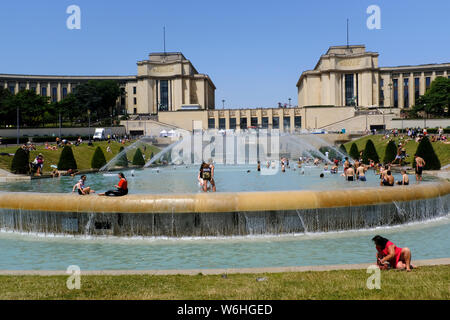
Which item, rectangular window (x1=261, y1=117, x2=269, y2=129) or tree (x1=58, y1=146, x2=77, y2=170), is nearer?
tree (x1=58, y1=146, x2=77, y2=170)

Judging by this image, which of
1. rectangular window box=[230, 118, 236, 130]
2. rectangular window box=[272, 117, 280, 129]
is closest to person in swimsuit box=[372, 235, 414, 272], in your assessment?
rectangular window box=[272, 117, 280, 129]

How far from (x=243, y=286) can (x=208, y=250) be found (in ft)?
15.4

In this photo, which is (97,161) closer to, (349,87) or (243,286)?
(243,286)

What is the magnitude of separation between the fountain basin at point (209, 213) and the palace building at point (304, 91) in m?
94.6

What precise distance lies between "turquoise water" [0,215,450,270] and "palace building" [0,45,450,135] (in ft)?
313

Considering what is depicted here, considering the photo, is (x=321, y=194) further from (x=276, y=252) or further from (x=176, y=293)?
(x=176, y=293)

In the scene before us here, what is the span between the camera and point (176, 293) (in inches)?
281

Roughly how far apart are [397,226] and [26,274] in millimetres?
10949

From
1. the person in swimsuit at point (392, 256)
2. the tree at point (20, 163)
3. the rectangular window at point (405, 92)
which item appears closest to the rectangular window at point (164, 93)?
the rectangular window at point (405, 92)

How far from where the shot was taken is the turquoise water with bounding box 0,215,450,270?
1077 centimetres

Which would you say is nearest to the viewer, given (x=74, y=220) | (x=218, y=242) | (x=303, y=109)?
(x=218, y=242)

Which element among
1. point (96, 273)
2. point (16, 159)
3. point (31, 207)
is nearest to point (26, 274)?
point (96, 273)

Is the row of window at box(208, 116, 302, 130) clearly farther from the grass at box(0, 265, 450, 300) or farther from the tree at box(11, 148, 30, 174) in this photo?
the grass at box(0, 265, 450, 300)

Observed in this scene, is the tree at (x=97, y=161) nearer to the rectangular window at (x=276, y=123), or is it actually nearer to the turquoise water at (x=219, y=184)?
the turquoise water at (x=219, y=184)
